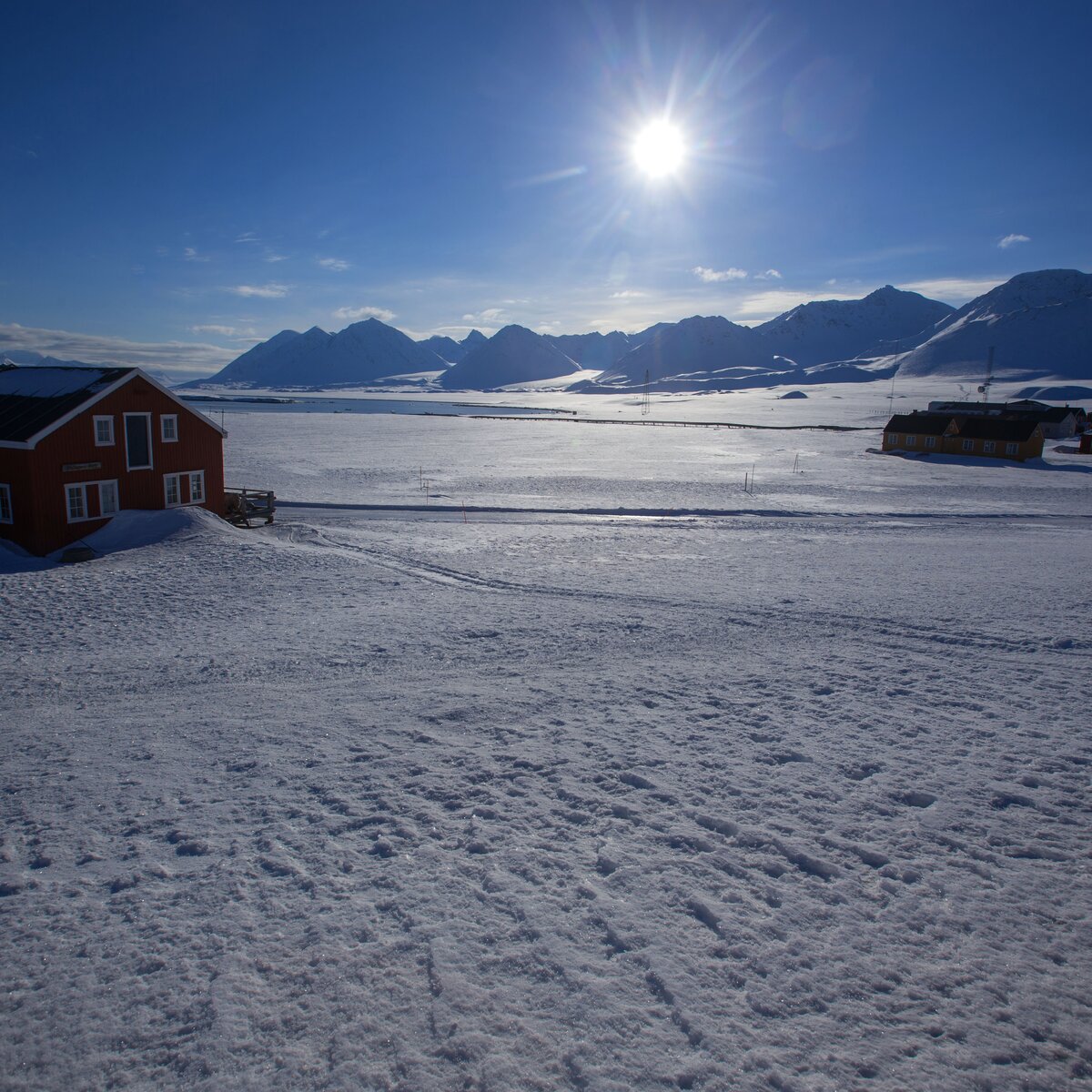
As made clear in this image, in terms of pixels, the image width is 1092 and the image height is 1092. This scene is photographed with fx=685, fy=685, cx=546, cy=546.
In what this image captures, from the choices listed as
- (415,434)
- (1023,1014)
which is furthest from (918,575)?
(415,434)

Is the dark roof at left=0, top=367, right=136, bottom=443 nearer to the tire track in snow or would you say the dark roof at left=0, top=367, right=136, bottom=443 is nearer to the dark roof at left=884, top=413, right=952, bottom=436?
the tire track in snow

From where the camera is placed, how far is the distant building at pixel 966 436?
186 ft

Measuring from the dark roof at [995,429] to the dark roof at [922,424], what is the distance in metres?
1.27

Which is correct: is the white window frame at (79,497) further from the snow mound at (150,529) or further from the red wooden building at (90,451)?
the snow mound at (150,529)

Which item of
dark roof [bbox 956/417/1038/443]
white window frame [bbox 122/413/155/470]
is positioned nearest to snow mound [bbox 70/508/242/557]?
white window frame [bbox 122/413/155/470]

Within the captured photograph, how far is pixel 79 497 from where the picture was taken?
74.6ft

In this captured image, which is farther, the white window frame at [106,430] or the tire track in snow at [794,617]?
the white window frame at [106,430]

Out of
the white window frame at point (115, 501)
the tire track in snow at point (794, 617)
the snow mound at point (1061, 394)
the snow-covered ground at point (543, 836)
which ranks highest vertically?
the snow mound at point (1061, 394)

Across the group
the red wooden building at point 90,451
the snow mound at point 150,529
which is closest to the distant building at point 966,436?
the red wooden building at point 90,451

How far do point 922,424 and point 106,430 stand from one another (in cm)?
6212

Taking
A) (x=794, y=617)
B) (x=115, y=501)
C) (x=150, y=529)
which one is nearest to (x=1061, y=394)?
(x=794, y=617)

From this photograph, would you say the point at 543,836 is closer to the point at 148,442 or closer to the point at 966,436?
the point at 148,442

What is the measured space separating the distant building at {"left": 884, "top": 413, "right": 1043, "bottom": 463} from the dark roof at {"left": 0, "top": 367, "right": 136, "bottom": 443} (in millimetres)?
59782

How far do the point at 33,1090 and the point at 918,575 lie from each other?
20011mm
